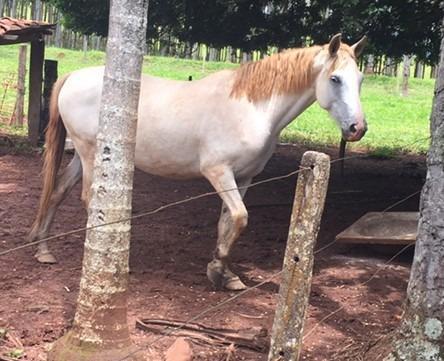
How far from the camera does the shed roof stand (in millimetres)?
9156

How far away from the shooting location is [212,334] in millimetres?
4230

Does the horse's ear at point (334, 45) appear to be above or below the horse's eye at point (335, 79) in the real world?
above

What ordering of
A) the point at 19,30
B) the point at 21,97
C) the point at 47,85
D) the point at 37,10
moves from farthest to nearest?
1. the point at 37,10
2. the point at 21,97
3. the point at 47,85
4. the point at 19,30

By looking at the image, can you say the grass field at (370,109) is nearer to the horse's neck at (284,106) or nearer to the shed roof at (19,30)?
the shed roof at (19,30)

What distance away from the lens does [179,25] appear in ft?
28.1

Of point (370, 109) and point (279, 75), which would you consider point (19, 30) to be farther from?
point (370, 109)

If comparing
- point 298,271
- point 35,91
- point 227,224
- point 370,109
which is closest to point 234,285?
point 227,224

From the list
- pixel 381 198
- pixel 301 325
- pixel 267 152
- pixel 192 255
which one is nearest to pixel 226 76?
pixel 267 152

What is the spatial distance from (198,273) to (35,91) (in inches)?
244

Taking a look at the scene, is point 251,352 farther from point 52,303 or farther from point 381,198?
point 381,198

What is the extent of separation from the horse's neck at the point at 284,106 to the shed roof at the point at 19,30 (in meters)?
4.96

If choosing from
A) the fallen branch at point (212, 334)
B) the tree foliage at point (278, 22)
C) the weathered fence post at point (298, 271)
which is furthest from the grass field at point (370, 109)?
the weathered fence post at point (298, 271)

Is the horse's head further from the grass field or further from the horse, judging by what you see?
the grass field

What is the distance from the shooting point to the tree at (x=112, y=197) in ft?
12.2
